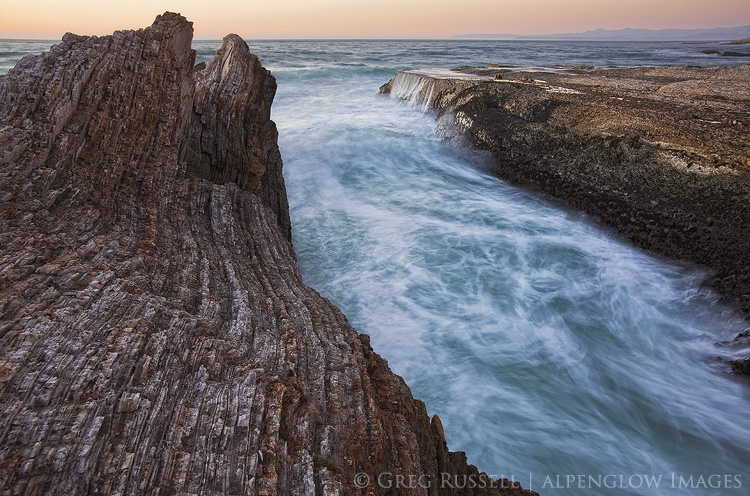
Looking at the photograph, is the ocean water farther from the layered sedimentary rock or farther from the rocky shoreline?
the layered sedimentary rock

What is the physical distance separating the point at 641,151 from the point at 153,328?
36.6 ft

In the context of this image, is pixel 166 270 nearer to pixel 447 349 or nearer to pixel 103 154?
pixel 103 154

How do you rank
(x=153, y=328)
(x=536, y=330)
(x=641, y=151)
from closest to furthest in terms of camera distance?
(x=153, y=328) → (x=536, y=330) → (x=641, y=151)

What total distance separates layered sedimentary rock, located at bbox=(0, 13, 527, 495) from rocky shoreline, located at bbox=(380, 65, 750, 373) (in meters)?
6.67


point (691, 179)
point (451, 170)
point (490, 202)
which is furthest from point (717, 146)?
point (451, 170)

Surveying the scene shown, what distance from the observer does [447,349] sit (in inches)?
284

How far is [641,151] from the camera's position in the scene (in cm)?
1044

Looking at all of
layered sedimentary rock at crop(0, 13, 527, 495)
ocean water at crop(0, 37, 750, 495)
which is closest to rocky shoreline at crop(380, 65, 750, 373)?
ocean water at crop(0, 37, 750, 495)

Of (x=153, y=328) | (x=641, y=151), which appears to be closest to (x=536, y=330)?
(x=641, y=151)

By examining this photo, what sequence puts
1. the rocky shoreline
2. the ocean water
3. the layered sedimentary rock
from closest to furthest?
the layered sedimentary rock
the ocean water
the rocky shoreline

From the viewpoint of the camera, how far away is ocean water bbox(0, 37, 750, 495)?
5.65m

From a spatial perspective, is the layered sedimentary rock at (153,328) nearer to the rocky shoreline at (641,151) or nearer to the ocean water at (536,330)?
the ocean water at (536,330)

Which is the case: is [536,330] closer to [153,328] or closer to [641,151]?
[641,151]

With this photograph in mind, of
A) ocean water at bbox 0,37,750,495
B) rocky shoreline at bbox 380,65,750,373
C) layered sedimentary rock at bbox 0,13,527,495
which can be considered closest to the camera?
layered sedimentary rock at bbox 0,13,527,495
